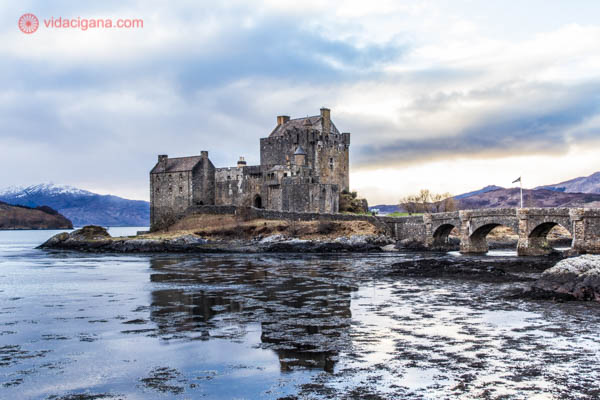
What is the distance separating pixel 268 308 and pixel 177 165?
54529 millimetres

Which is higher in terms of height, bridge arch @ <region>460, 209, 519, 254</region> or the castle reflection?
bridge arch @ <region>460, 209, 519, 254</region>

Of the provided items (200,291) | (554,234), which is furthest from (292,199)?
(200,291)

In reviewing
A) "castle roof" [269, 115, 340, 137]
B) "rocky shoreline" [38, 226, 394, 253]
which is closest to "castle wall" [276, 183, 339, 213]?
"rocky shoreline" [38, 226, 394, 253]

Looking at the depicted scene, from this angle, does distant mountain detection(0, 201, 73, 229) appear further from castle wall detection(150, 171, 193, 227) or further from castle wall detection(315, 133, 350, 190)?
castle wall detection(315, 133, 350, 190)

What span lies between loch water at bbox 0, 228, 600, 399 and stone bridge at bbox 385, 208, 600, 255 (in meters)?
15.9

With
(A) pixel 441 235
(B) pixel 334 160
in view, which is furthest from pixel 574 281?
(B) pixel 334 160

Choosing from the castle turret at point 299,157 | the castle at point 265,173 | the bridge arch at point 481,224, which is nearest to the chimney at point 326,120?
the castle at point 265,173

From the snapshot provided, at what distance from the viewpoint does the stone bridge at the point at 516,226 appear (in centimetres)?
3734

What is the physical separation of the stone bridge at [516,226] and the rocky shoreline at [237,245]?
3.34m

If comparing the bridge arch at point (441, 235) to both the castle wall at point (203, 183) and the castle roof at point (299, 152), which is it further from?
the castle wall at point (203, 183)

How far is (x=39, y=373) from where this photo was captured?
11.1m

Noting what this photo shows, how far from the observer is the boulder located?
1927cm

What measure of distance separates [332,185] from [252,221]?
9530mm

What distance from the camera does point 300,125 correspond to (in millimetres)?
70250
